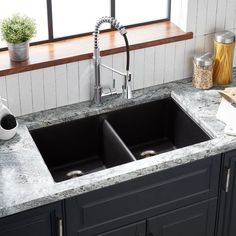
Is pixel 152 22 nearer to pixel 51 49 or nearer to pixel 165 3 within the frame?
pixel 165 3

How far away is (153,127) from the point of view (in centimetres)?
321

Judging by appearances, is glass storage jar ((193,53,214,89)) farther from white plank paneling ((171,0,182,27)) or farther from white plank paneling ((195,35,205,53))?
white plank paneling ((171,0,182,27))

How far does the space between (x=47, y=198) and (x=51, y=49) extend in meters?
0.89

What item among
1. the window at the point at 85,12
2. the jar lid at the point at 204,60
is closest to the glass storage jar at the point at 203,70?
the jar lid at the point at 204,60

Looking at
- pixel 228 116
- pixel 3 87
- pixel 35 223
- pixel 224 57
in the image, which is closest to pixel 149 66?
pixel 224 57

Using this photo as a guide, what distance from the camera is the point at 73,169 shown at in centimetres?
304

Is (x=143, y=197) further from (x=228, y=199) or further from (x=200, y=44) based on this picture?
(x=200, y=44)

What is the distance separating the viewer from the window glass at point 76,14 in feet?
10.6

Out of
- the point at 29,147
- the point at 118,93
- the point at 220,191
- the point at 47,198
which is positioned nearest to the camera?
the point at 47,198

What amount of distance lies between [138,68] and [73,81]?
36 cm

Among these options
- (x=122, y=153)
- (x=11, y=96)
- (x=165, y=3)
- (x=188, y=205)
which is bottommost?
(x=188, y=205)

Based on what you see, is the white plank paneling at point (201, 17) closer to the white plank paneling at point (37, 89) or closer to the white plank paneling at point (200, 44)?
the white plank paneling at point (200, 44)

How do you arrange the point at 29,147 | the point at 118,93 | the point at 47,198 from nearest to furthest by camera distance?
the point at 47,198, the point at 29,147, the point at 118,93

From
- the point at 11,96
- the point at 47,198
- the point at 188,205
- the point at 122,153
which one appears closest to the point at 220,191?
the point at 188,205
